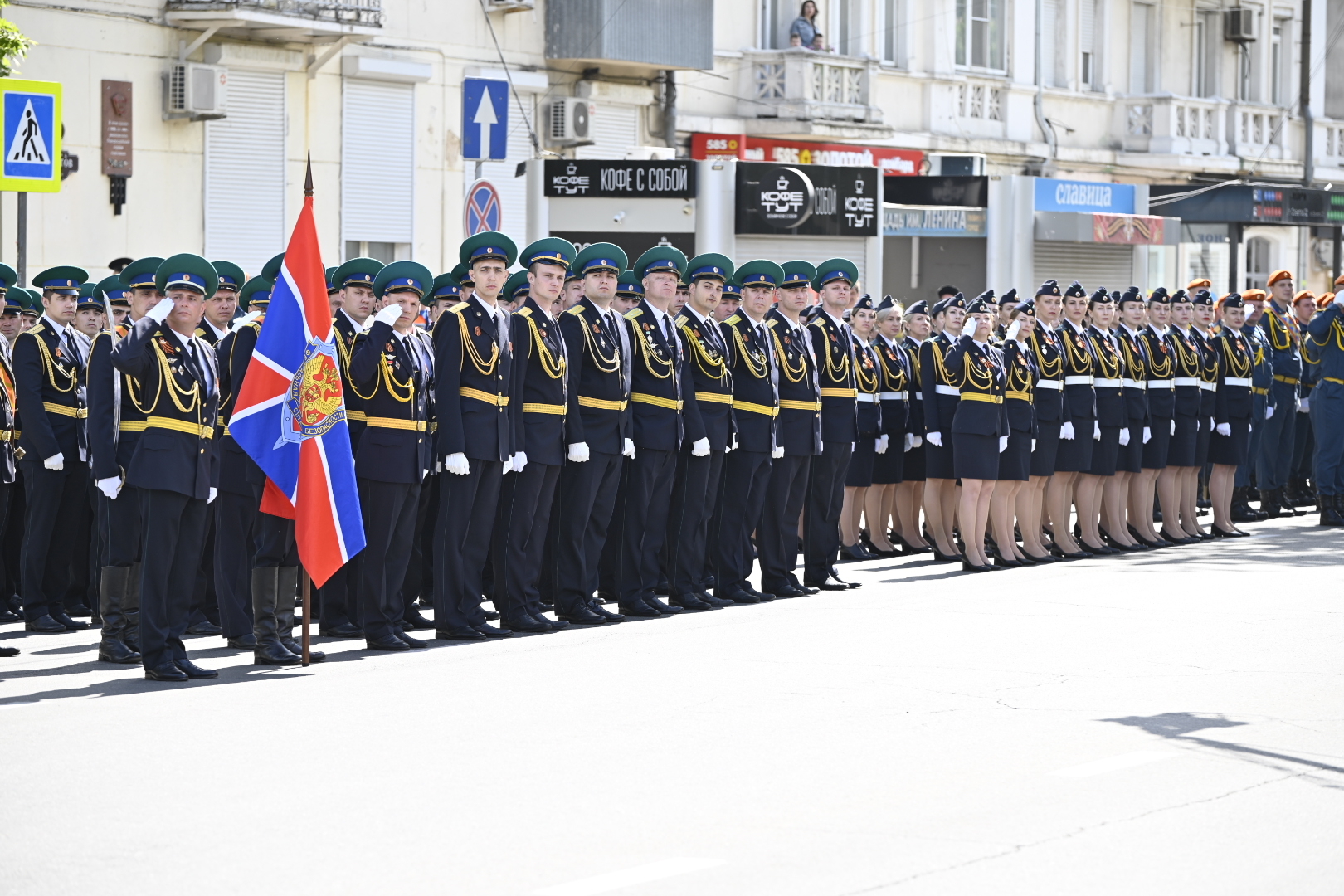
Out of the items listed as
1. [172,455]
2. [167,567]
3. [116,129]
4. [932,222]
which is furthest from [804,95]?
[167,567]

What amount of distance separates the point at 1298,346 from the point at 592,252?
10159 millimetres

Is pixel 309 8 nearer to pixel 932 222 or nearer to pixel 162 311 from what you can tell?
pixel 932 222

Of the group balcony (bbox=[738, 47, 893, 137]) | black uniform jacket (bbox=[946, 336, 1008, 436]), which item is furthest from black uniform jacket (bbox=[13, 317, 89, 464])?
balcony (bbox=[738, 47, 893, 137])

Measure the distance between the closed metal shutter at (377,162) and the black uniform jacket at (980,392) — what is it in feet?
45.6

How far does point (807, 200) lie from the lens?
20703 mm

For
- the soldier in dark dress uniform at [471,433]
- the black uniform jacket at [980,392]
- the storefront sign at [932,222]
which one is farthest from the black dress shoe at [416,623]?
the storefront sign at [932,222]

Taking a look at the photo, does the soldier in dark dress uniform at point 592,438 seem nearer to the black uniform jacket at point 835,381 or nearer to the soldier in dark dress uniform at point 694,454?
the soldier in dark dress uniform at point 694,454

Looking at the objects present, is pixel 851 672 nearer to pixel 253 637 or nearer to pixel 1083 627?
pixel 1083 627

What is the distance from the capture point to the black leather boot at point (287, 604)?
1090 cm

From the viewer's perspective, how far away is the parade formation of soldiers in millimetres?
10539

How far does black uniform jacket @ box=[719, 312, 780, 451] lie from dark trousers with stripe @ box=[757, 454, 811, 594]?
1.21ft

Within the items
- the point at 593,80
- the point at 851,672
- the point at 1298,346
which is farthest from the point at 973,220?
the point at 851,672

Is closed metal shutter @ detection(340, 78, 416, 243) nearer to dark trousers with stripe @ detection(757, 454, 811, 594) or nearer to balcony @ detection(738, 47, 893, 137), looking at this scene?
balcony @ detection(738, 47, 893, 137)

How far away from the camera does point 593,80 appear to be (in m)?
30.1
